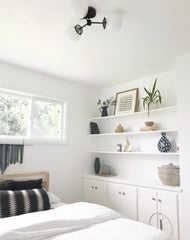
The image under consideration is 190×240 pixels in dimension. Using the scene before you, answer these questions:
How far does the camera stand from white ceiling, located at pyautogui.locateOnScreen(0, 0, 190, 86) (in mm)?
1814

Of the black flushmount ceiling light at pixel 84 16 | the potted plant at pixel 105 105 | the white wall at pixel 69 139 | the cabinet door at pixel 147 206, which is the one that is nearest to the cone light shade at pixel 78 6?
the black flushmount ceiling light at pixel 84 16

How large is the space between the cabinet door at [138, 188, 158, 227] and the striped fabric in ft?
4.17

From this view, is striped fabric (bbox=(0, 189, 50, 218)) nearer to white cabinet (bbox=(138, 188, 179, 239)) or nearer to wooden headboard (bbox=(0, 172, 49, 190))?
wooden headboard (bbox=(0, 172, 49, 190))

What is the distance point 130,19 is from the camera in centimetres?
196

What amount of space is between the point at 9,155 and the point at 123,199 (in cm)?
176

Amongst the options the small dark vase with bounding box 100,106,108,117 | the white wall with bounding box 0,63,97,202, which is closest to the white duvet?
the white wall with bounding box 0,63,97,202

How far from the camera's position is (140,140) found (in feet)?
11.5

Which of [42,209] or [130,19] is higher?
[130,19]

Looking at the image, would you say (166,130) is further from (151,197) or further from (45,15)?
(45,15)

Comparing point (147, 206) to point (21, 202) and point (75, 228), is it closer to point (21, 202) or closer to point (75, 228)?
point (75, 228)

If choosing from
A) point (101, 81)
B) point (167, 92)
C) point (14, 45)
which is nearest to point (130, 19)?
point (14, 45)

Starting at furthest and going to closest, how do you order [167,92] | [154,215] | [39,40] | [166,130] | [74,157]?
[74,157] → [167,92] → [166,130] → [154,215] → [39,40]

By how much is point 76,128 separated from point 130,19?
2284 millimetres

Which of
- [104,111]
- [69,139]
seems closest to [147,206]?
[69,139]
